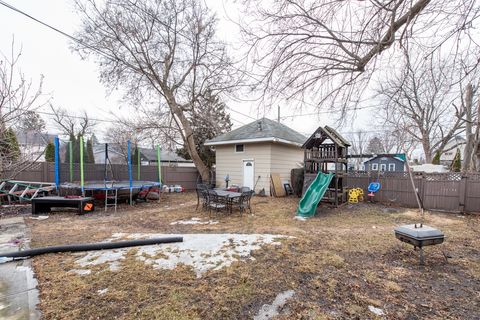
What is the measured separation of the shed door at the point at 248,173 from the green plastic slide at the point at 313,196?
413 cm

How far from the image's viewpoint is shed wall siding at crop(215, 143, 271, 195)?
1130 cm

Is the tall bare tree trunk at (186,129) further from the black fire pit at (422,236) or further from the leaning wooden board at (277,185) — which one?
the black fire pit at (422,236)

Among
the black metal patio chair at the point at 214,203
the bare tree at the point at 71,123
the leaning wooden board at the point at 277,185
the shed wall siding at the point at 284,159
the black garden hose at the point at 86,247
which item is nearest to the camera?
the black garden hose at the point at 86,247

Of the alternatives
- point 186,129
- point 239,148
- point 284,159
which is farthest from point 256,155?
point 186,129

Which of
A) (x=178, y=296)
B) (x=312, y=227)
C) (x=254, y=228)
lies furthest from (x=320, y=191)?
(x=178, y=296)

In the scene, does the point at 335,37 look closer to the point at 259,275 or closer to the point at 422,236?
the point at 422,236

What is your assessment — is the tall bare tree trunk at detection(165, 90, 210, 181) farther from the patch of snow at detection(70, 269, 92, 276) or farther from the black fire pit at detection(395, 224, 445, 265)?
the black fire pit at detection(395, 224, 445, 265)

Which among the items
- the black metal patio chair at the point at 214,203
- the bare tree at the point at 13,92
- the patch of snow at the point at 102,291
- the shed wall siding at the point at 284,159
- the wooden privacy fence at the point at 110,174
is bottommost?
the patch of snow at the point at 102,291

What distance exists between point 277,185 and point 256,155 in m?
1.88

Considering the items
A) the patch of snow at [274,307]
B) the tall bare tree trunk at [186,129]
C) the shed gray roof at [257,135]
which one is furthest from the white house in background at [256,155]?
the patch of snow at [274,307]

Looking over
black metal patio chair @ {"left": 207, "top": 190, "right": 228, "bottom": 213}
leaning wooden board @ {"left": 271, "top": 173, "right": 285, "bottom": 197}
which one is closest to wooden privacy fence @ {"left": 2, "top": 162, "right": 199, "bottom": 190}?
black metal patio chair @ {"left": 207, "top": 190, "right": 228, "bottom": 213}

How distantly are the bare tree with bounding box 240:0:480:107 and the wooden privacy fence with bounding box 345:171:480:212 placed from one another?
6447 millimetres

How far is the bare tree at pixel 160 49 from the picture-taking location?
10031mm

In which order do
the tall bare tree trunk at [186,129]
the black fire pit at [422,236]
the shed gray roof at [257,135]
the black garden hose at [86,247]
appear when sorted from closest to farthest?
1. the black fire pit at [422,236]
2. the black garden hose at [86,247]
3. the shed gray roof at [257,135]
4. the tall bare tree trunk at [186,129]
